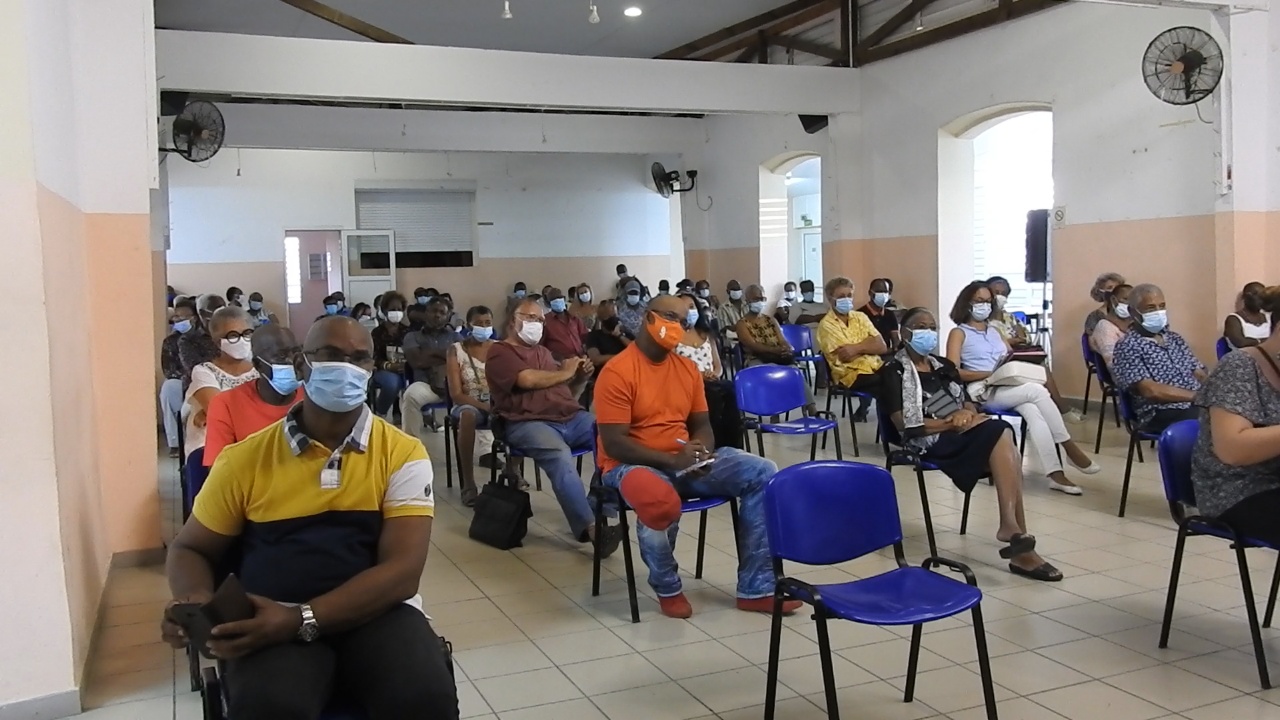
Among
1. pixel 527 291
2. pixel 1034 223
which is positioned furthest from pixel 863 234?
pixel 527 291

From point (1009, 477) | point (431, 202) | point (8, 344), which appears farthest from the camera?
point (431, 202)

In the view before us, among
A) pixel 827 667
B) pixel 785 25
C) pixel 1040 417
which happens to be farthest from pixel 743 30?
pixel 827 667

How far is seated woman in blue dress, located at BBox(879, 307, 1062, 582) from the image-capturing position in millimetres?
4223

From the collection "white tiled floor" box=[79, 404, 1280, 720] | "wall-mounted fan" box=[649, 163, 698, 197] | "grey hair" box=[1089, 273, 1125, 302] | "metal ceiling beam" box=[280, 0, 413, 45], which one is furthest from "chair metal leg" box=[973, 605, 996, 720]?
"wall-mounted fan" box=[649, 163, 698, 197]

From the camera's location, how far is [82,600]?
128 inches

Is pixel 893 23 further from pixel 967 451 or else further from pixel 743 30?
pixel 967 451

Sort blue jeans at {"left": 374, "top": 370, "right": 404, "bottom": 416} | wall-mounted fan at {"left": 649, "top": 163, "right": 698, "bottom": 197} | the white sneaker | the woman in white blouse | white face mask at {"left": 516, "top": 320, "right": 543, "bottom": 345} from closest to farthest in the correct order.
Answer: the woman in white blouse < white face mask at {"left": 516, "top": 320, "right": 543, "bottom": 345} < the white sneaker < blue jeans at {"left": 374, "top": 370, "right": 404, "bottom": 416} < wall-mounted fan at {"left": 649, "top": 163, "right": 698, "bottom": 197}

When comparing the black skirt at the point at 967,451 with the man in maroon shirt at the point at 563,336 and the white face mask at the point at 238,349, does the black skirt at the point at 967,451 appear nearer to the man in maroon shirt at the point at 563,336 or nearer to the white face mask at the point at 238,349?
the white face mask at the point at 238,349

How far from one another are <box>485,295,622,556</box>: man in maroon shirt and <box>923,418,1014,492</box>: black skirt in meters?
1.56

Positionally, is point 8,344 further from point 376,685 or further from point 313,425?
point 376,685

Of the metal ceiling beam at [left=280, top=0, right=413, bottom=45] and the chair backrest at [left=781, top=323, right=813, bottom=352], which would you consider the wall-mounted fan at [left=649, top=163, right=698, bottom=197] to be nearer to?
the metal ceiling beam at [left=280, top=0, right=413, bottom=45]

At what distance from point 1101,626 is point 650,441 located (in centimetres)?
171

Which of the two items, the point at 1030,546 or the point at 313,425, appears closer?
the point at 313,425

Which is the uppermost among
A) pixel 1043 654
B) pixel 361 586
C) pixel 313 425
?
pixel 313 425
